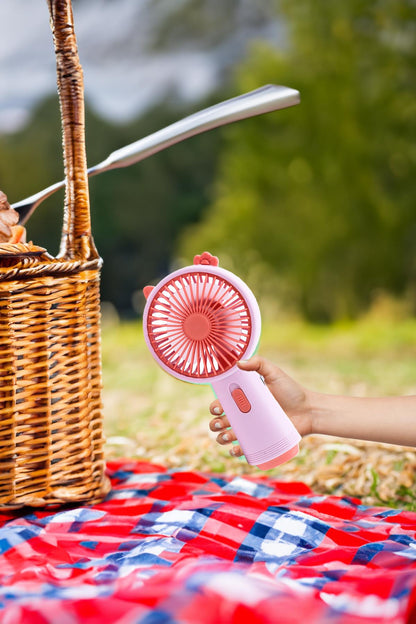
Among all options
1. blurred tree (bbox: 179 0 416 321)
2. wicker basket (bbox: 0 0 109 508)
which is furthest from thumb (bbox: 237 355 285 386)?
blurred tree (bbox: 179 0 416 321)

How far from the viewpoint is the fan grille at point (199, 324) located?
90 centimetres

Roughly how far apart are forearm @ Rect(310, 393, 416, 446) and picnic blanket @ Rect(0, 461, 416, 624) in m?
0.14

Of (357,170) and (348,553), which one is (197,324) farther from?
(357,170)

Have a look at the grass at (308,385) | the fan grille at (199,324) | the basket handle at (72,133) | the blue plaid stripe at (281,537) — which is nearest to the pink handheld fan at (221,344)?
the fan grille at (199,324)

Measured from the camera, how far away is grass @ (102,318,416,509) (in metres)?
1.35

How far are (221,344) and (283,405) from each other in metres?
0.18

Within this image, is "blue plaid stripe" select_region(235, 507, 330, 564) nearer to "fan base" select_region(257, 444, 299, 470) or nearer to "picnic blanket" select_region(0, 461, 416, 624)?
"picnic blanket" select_region(0, 461, 416, 624)

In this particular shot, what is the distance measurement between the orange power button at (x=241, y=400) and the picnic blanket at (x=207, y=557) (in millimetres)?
188

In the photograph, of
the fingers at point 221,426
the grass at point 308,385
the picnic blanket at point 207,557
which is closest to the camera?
the picnic blanket at point 207,557

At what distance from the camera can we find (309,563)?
33.0 inches

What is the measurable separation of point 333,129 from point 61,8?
447cm

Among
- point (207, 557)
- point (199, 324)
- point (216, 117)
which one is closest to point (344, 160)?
point (216, 117)

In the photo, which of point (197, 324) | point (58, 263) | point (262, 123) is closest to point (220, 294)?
point (197, 324)

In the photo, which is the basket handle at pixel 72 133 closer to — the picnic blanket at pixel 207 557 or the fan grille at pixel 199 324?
the fan grille at pixel 199 324
